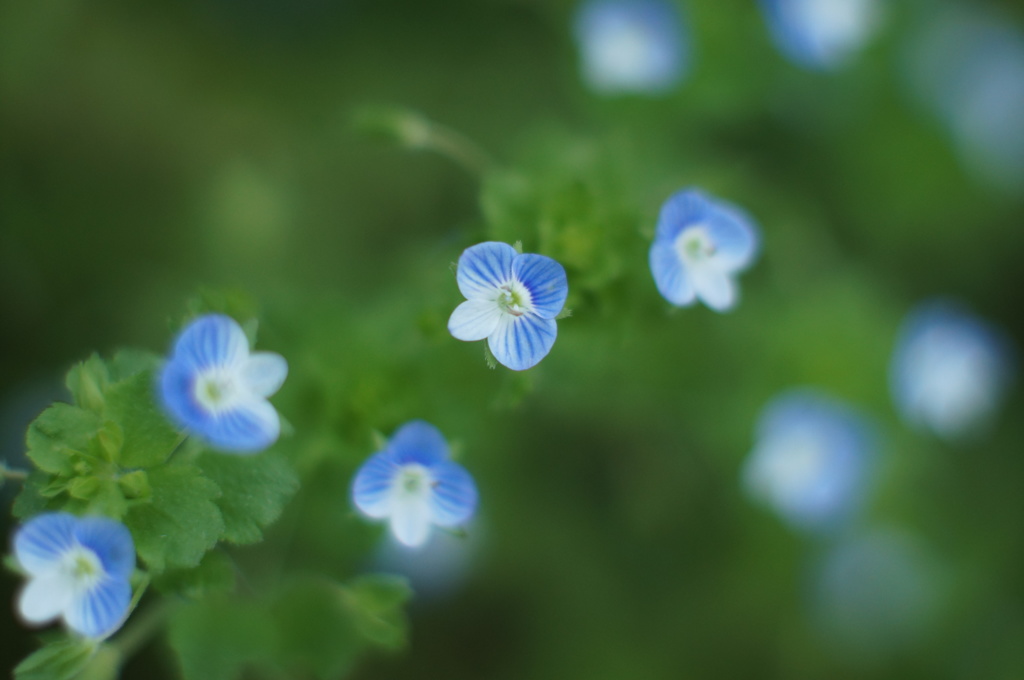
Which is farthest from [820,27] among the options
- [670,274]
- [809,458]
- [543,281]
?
[543,281]

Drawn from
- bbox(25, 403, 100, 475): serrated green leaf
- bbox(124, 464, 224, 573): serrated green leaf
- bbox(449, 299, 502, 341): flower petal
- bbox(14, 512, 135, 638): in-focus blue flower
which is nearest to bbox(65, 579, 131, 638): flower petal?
bbox(14, 512, 135, 638): in-focus blue flower

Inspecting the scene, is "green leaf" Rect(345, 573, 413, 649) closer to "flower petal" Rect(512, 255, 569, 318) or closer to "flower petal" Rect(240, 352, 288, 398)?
"flower petal" Rect(240, 352, 288, 398)

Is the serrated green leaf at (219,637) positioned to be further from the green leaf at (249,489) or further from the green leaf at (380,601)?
the green leaf at (249,489)

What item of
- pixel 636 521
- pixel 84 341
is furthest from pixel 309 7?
pixel 636 521

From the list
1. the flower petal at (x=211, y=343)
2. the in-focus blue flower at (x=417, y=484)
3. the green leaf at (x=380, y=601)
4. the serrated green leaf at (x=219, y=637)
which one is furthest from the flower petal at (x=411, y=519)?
the serrated green leaf at (x=219, y=637)

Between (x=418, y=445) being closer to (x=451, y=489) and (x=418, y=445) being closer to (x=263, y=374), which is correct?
(x=451, y=489)
